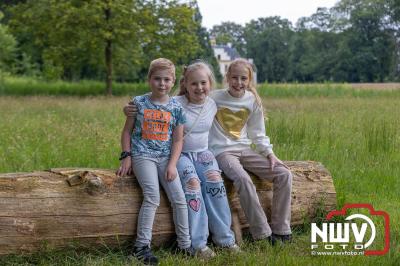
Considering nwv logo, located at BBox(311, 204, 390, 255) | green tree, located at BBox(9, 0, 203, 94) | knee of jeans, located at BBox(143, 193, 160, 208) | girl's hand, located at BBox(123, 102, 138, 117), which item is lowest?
nwv logo, located at BBox(311, 204, 390, 255)

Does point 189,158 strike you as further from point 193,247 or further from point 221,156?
point 193,247

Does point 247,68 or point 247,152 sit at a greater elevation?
point 247,68

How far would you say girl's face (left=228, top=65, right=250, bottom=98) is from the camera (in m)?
4.63

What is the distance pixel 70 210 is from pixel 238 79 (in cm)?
178

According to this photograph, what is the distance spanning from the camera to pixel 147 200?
Result: 4.02 metres

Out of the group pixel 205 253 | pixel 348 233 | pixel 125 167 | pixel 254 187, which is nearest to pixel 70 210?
pixel 125 167

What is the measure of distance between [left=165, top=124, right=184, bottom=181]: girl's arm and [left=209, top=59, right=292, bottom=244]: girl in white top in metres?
0.47

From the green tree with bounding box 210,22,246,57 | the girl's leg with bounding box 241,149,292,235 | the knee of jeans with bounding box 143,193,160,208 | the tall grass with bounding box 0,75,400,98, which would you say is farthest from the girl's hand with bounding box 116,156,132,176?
the green tree with bounding box 210,22,246,57

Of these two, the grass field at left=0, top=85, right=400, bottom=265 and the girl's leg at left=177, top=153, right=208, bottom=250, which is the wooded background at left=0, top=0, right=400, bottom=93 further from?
the girl's leg at left=177, top=153, right=208, bottom=250

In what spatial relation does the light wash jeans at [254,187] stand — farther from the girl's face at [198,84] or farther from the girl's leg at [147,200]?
the girl's leg at [147,200]

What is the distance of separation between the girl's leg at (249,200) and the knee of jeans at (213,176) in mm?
155

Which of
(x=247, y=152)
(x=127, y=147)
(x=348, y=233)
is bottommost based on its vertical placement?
(x=348, y=233)

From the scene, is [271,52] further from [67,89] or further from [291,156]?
[291,156]

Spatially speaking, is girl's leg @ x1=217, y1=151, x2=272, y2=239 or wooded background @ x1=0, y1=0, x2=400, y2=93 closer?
girl's leg @ x1=217, y1=151, x2=272, y2=239
